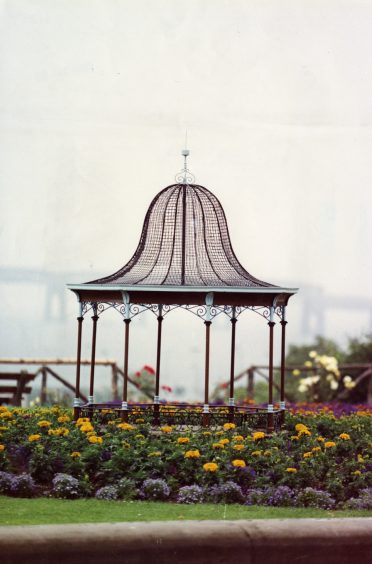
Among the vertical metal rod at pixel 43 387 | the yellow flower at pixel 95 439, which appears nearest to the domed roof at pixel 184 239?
the yellow flower at pixel 95 439

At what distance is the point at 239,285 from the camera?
12.5 m

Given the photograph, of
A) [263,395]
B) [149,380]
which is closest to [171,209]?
[149,380]

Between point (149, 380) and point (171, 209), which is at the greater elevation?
point (171, 209)

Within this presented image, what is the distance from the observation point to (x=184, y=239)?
1341 cm

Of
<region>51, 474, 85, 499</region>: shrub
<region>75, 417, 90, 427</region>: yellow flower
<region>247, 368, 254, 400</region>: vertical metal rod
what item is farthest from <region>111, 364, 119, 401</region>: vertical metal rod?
<region>51, 474, 85, 499</region>: shrub

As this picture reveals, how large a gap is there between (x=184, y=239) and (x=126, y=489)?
5.12 metres

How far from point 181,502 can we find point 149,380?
1051 centimetres

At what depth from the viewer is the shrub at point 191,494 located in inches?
355

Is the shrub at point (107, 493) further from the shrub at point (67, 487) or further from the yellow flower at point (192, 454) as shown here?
the yellow flower at point (192, 454)

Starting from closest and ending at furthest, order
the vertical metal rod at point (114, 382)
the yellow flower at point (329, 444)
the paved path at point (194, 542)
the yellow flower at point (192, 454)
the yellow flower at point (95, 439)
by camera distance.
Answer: the paved path at point (194, 542)
the yellow flower at point (192, 454)
the yellow flower at point (95, 439)
the yellow flower at point (329, 444)
the vertical metal rod at point (114, 382)

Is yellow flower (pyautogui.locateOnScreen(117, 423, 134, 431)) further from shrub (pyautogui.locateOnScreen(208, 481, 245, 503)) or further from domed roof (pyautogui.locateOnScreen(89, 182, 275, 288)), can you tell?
domed roof (pyautogui.locateOnScreen(89, 182, 275, 288))

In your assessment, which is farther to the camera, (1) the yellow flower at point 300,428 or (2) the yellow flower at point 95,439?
(1) the yellow flower at point 300,428

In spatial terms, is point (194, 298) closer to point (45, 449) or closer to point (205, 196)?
point (205, 196)

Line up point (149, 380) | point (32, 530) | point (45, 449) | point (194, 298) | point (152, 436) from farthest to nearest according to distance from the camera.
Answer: point (149, 380) < point (194, 298) < point (152, 436) < point (45, 449) < point (32, 530)
